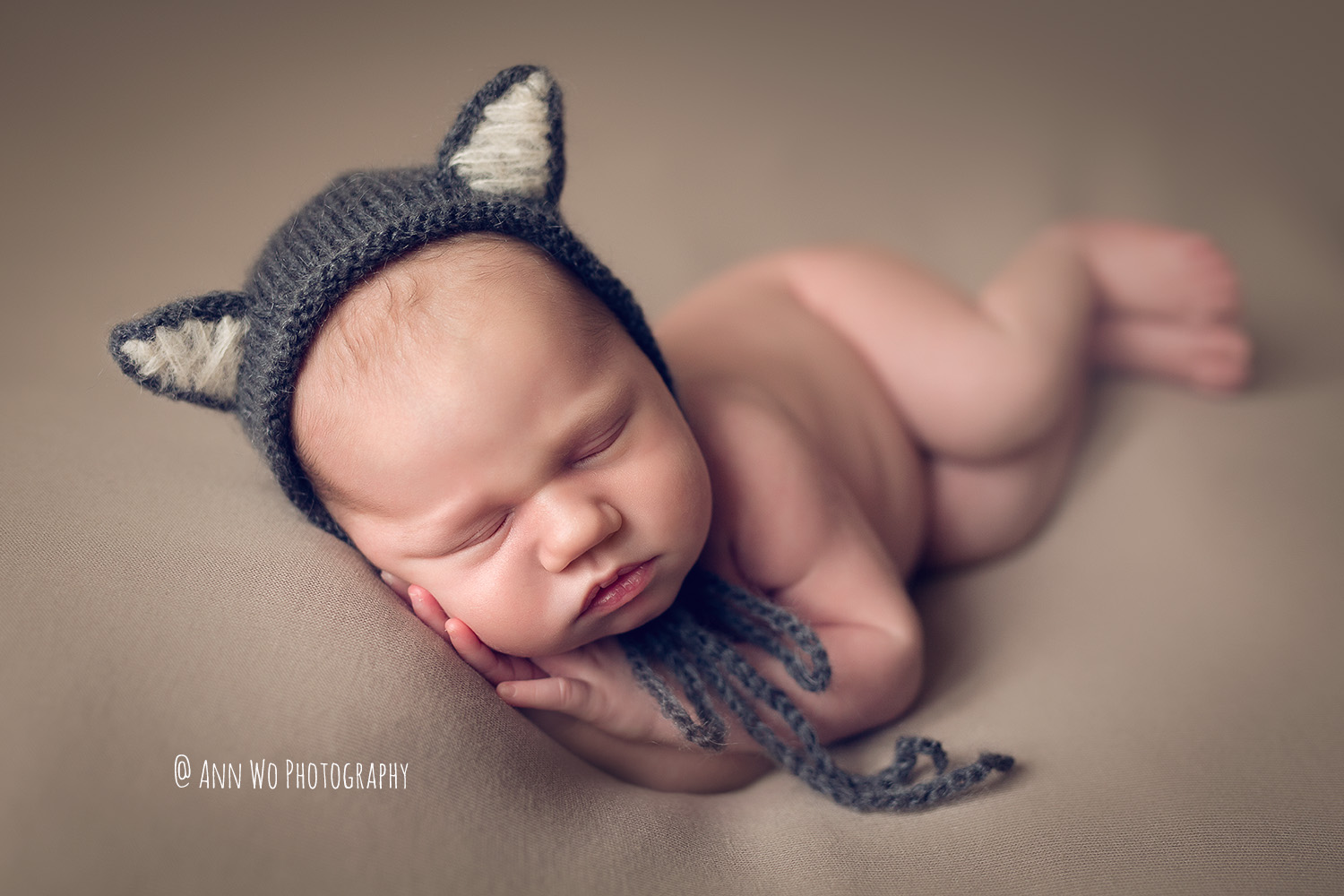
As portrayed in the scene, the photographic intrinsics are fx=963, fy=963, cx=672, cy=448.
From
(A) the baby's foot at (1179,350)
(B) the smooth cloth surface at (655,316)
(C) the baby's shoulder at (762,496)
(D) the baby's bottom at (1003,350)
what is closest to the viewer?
(B) the smooth cloth surface at (655,316)

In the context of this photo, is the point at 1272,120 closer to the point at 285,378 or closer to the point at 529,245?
the point at 529,245

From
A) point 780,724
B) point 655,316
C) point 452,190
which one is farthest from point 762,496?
point 655,316

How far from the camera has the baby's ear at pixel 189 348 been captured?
33.9 inches

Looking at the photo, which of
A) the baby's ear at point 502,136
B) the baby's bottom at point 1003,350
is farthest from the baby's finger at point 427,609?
the baby's bottom at point 1003,350

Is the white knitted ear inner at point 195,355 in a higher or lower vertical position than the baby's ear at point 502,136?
lower

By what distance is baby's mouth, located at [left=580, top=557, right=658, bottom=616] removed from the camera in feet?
2.86

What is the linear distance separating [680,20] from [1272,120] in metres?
1.19

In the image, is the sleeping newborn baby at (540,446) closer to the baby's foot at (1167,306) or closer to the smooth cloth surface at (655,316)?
the smooth cloth surface at (655,316)

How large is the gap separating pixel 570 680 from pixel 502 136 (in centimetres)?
54

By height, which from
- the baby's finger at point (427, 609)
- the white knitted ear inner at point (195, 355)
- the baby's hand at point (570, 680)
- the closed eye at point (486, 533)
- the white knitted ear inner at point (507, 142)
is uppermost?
the white knitted ear inner at point (507, 142)

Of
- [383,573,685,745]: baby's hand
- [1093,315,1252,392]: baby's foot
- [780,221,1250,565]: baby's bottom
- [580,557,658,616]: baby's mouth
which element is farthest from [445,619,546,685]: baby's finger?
[1093,315,1252,392]: baby's foot

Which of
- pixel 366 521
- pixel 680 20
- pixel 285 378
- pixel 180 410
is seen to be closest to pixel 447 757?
pixel 366 521

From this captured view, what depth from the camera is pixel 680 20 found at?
1941 millimetres

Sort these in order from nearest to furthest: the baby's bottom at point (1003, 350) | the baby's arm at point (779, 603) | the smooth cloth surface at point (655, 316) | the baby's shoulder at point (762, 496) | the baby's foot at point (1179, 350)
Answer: the smooth cloth surface at point (655, 316) < the baby's arm at point (779, 603) < the baby's shoulder at point (762, 496) < the baby's bottom at point (1003, 350) < the baby's foot at point (1179, 350)
